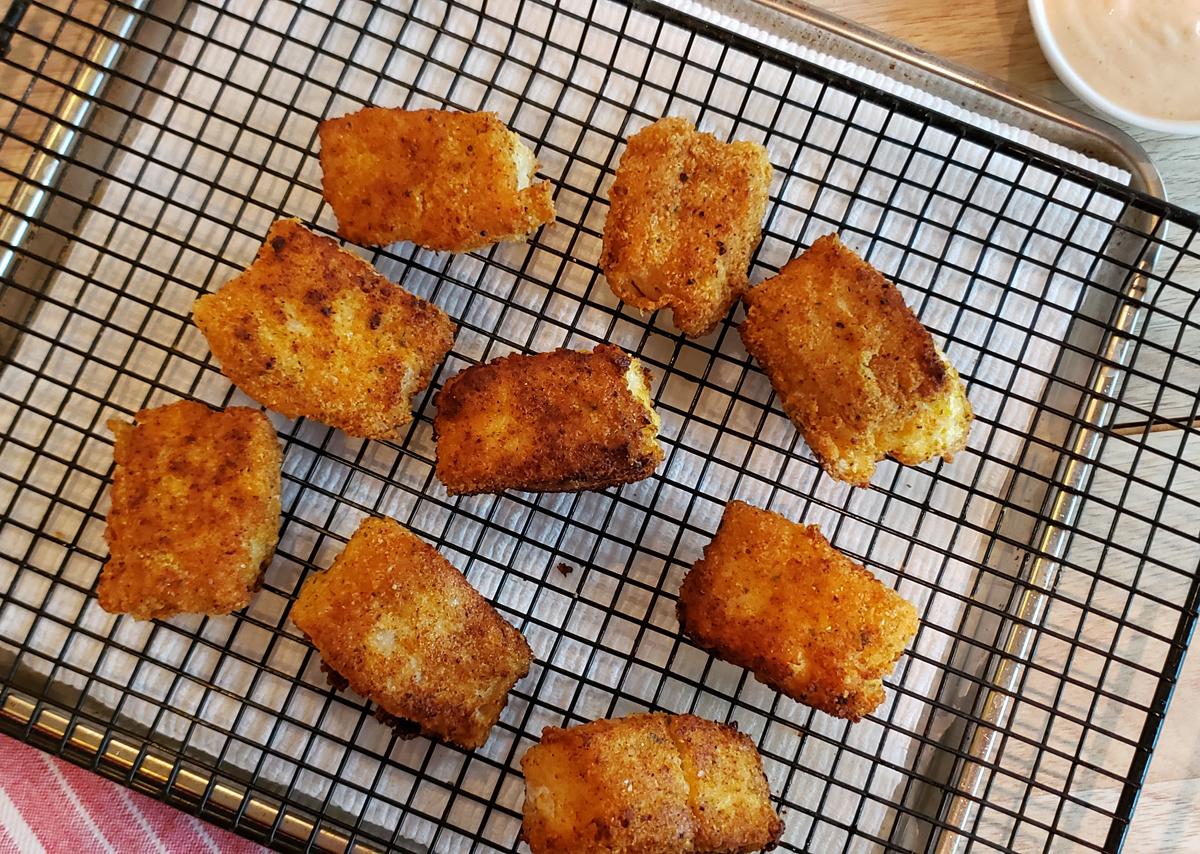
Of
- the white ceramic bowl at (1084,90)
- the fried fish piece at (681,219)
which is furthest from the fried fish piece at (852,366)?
the white ceramic bowl at (1084,90)

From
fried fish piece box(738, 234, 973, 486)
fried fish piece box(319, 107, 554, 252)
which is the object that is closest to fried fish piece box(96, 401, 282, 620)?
fried fish piece box(319, 107, 554, 252)

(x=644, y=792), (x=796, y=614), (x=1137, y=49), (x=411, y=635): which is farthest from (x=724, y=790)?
(x=1137, y=49)

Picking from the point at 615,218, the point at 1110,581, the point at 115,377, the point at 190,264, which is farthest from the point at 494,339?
the point at 1110,581

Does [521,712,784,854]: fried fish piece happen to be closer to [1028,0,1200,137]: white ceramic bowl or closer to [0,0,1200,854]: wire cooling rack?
[0,0,1200,854]: wire cooling rack

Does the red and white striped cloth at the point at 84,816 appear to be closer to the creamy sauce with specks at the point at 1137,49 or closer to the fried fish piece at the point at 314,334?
the fried fish piece at the point at 314,334

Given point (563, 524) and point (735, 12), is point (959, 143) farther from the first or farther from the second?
point (563, 524)
